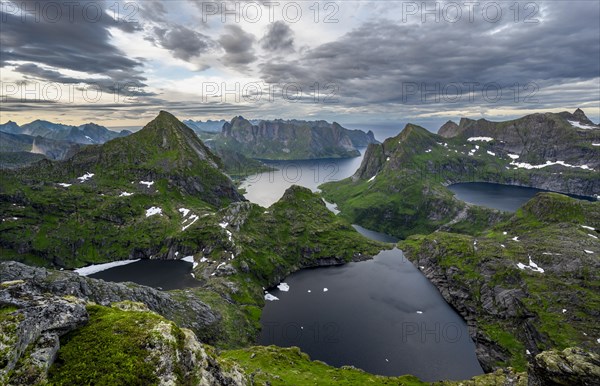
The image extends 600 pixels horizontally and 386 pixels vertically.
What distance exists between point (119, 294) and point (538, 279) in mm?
173640

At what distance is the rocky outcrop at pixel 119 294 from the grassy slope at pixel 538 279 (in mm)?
114799

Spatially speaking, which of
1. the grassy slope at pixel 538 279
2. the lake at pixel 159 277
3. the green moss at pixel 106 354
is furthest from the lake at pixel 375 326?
the green moss at pixel 106 354

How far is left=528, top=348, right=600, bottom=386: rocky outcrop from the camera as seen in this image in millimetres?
50406

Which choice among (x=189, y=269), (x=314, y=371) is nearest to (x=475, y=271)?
(x=314, y=371)

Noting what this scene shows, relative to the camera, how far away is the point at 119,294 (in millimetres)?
105812

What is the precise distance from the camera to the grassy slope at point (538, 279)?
11731cm

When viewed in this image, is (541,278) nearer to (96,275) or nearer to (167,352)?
(167,352)

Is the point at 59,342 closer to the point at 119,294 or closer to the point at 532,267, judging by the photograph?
the point at 119,294

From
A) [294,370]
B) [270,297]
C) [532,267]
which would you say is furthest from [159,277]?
[532,267]

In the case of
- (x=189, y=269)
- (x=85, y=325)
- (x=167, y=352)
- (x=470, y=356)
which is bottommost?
(x=470, y=356)

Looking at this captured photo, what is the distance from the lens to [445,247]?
19388cm

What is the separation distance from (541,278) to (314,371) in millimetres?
119191

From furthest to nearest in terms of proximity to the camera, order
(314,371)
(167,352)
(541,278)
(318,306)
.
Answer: (318,306), (541,278), (314,371), (167,352)

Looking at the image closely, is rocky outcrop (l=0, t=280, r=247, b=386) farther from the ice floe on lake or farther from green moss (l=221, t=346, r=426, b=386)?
the ice floe on lake
